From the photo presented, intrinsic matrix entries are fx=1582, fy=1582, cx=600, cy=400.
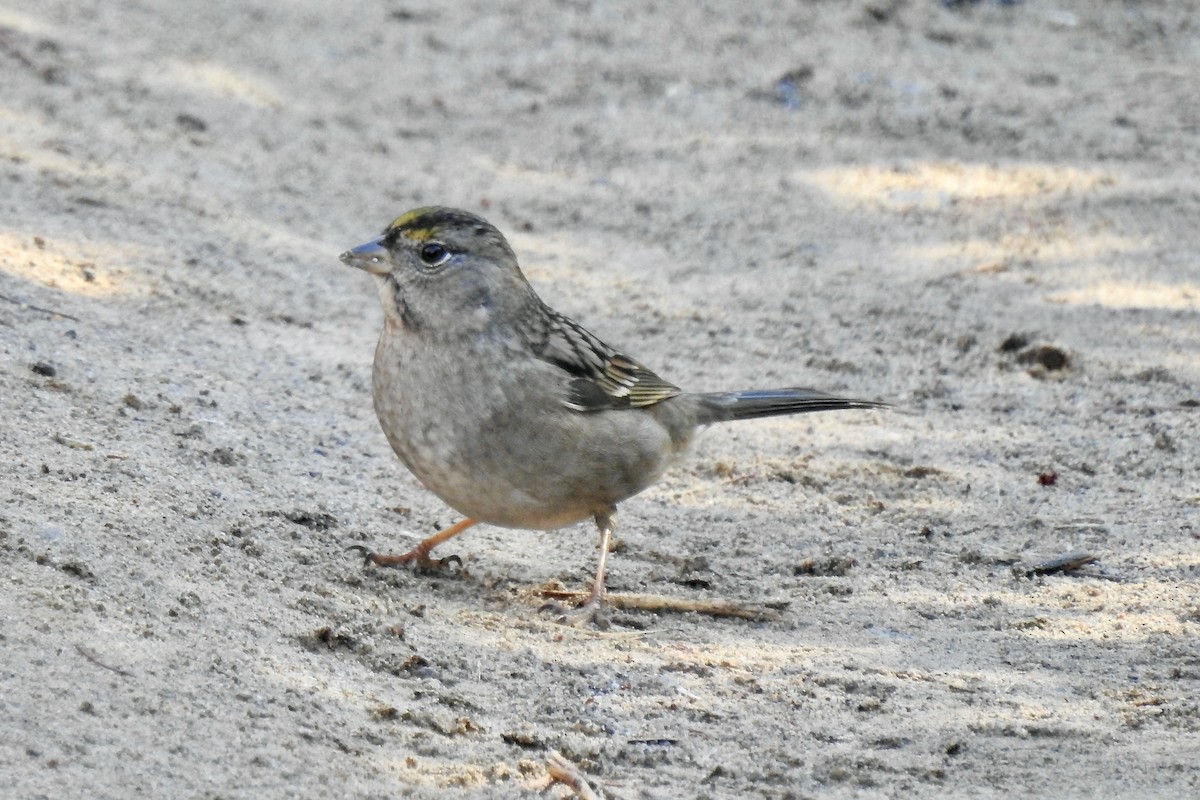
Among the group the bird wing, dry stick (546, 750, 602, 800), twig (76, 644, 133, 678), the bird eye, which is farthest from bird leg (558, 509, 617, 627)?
twig (76, 644, 133, 678)

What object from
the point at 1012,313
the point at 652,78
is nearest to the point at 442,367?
the point at 1012,313

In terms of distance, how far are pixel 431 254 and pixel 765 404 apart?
4.77 feet

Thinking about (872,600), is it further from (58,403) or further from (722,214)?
(722,214)

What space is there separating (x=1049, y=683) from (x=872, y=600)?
81cm

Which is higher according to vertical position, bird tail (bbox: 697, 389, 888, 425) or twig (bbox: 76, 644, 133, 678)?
bird tail (bbox: 697, 389, 888, 425)

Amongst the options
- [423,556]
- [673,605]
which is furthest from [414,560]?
[673,605]

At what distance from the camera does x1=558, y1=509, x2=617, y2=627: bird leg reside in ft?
15.9

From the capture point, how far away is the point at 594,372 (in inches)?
210

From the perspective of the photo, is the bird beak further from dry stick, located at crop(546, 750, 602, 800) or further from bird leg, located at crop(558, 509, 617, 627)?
dry stick, located at crop(546, 750, 602, 800)

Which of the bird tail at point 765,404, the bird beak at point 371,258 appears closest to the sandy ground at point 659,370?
the bird tail at point 765,404

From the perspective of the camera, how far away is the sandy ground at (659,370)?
3863mm

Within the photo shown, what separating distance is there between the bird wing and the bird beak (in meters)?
0.56

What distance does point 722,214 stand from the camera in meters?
8.70

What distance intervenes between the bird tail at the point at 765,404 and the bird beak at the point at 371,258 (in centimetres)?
132
